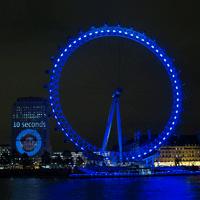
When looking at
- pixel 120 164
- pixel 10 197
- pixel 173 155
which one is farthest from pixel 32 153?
pixel 10 197

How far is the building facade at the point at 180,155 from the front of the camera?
121 metres

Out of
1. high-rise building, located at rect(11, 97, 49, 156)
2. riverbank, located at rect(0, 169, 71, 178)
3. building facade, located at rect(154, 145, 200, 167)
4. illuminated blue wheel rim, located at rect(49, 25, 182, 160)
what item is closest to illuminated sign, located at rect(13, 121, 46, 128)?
high-rise building, located at rect(11, 97, 49, 156)

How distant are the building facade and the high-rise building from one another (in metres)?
35.8

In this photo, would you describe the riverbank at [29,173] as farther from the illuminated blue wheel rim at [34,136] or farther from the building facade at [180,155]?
the illuminated blue wheel rim at [34,136]

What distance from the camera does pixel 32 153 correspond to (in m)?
143

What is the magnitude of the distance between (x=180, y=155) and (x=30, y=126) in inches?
1805

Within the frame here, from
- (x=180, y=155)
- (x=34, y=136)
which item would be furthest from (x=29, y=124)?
(x=180, y=155)

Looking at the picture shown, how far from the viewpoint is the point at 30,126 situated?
150125 millimetres

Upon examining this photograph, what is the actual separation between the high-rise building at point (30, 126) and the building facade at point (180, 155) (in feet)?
117

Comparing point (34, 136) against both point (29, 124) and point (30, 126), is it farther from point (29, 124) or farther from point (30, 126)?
point (29, 124)


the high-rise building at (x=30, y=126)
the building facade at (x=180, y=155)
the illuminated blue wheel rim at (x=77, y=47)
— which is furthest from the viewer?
the high-rise building at (x=30, y=126)

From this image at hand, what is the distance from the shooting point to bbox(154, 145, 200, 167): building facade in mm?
120556

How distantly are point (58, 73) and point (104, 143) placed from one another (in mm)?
10617

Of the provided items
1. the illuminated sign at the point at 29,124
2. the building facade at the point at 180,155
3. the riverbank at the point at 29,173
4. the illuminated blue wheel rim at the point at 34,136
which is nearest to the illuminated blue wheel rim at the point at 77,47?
the riverbank at the point at 29,173
